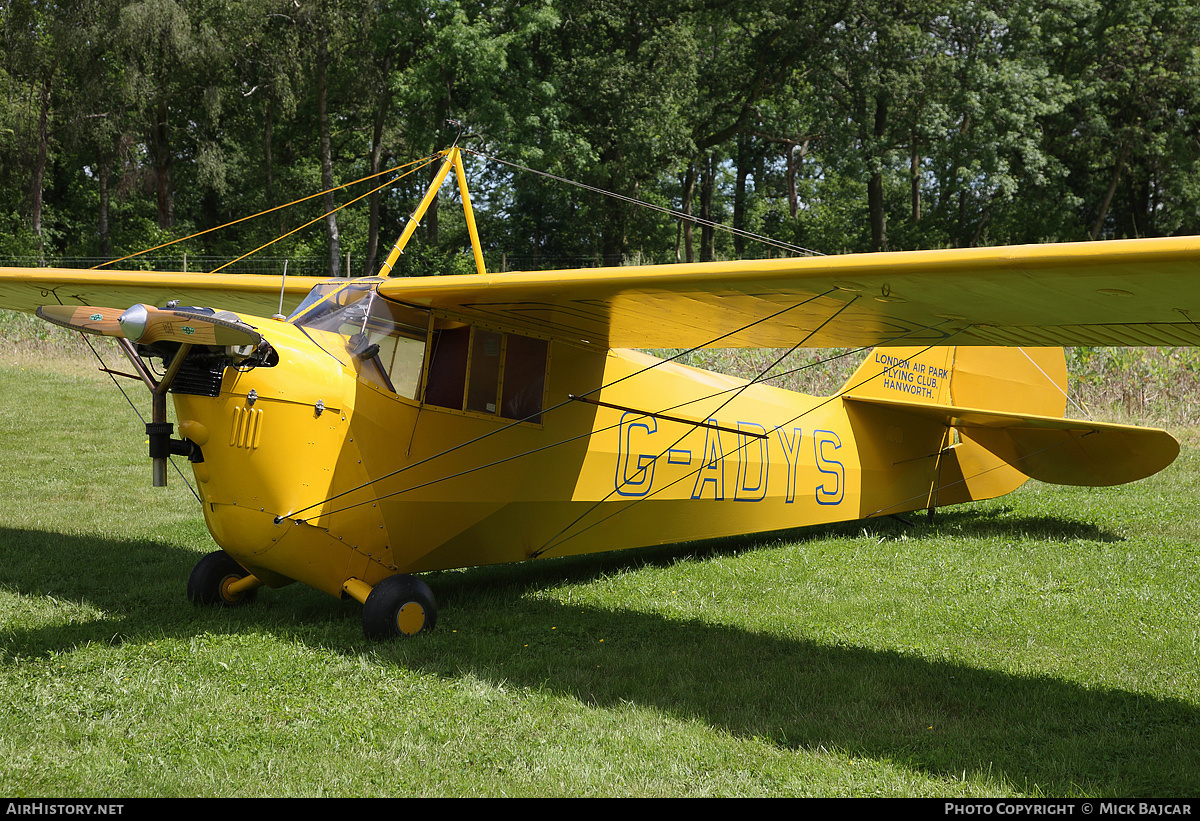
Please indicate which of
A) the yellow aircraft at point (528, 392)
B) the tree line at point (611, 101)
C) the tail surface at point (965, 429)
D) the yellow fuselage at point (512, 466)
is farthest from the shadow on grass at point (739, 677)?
the tree line at point (611, 101)

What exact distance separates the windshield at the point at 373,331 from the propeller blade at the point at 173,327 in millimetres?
1006

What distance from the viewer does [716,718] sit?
14.6ft

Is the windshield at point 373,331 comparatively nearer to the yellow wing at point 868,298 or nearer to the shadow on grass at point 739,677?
the yellow wing at point 868,298

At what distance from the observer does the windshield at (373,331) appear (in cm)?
565

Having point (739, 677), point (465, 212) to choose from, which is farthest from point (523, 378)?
point (739, 677)

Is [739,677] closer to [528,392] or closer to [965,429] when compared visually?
[528,392]

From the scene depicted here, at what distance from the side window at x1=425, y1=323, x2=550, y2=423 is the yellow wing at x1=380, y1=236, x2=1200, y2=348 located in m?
0.16

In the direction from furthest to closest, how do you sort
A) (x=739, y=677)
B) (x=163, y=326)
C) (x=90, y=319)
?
(x=739, y=677) < (x=90, y=319) < (x=163, y=326)

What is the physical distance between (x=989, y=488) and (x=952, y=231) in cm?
3680

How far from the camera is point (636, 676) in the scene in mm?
5070

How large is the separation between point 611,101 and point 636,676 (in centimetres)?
3427

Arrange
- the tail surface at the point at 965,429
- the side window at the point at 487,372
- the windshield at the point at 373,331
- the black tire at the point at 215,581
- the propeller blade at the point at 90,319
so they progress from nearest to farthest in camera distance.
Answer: the propeller blade at the point at 90,319 < the windshield at the point at 373,331 < the side window at the point at 487,372 < the black tire at the point at 215,581 < the tail surface at the point at 965,429

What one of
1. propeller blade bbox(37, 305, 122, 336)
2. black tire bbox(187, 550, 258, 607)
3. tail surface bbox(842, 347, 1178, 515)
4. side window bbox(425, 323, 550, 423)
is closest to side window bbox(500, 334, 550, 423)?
side window bbox(425, 323, 550, 423)
